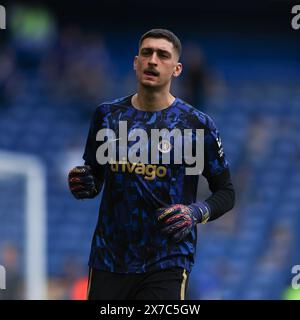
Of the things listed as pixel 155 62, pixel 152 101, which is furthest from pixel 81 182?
pixel 155 62

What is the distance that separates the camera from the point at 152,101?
5.78 meters

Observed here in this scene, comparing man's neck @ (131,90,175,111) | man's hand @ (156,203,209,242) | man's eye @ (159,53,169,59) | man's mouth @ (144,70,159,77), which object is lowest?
man's hand @ (156,203,209,242)

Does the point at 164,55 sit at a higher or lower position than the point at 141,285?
higher

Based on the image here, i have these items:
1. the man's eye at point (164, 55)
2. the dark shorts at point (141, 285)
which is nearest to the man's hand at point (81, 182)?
the dark shorts at point (141, 285)

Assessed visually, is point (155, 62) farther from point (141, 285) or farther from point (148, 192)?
point (141, 285)

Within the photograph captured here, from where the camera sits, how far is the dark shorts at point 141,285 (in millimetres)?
5516

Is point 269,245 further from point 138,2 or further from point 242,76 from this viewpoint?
point 138,2

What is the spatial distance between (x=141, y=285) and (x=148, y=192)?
1.79ft

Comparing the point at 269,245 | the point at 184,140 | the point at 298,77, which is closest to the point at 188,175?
the point at 184,140

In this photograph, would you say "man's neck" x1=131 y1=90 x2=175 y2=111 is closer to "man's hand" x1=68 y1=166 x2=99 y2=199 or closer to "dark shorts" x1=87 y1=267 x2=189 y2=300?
"man's hand" x1=68 y1=166 x2=99 y2=199

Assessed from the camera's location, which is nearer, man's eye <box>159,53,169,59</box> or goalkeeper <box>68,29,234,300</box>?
goalkeeper <box>68,29,234,300</box>

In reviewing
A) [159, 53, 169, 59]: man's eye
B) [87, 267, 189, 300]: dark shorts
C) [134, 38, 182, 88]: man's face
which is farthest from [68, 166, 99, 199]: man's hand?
[159, 53, 169, 59]: man's eye

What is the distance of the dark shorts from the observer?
5516 millimetres

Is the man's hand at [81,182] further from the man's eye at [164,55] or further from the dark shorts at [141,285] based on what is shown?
the man's eye at [164,55]
